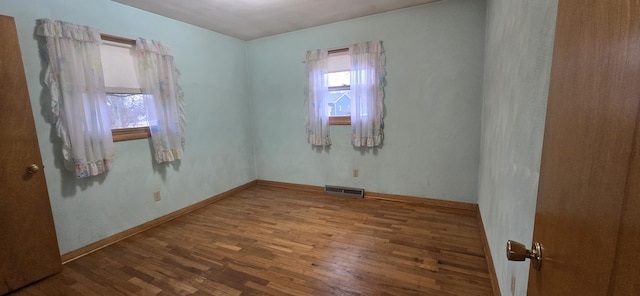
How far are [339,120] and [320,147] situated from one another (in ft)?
1.69

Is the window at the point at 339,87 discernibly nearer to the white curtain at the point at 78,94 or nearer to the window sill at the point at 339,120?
the window sill at the point at 339,120

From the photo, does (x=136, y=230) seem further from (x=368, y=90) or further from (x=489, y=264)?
(x=489, y=264)

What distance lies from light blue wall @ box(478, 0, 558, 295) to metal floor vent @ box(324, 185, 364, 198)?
173 centimetres

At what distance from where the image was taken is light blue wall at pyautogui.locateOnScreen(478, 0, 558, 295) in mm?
999

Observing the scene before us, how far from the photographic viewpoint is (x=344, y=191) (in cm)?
363

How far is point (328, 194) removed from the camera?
12.3 ft

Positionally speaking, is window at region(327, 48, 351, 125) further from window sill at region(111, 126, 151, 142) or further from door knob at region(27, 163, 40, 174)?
door knob at region(27, 163, 40, 174)

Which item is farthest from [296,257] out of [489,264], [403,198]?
[403,198]

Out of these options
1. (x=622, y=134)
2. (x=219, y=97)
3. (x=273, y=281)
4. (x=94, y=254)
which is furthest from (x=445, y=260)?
(x=219, y=97)

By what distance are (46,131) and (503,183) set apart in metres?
3.51

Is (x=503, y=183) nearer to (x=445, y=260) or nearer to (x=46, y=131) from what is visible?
(x=445, y=260)

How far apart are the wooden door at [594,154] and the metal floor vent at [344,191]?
2932mm

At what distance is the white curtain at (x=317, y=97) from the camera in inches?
137

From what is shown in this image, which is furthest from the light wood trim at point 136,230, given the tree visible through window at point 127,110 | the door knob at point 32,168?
the tree visible through window at point 127,110
